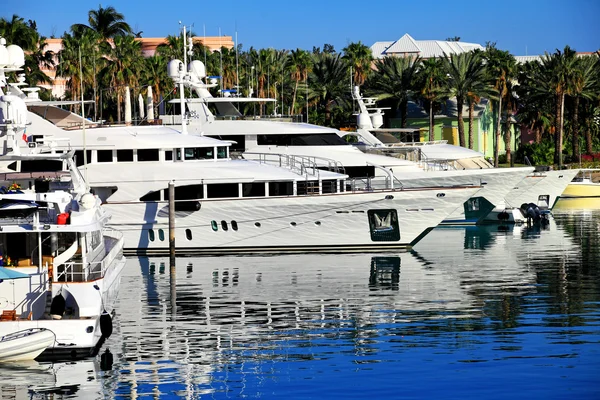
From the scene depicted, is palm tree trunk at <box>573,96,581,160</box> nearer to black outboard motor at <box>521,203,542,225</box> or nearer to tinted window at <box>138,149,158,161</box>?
black outboard motor at <box>521,203,542,225</box>

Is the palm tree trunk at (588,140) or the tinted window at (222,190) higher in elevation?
the palm tree trunk at (588,140)

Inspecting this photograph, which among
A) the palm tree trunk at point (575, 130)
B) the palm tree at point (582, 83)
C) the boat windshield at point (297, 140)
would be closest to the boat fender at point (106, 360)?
the boat windshield at point (297, 140)

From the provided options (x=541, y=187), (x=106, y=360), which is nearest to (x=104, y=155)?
(x=106, y=360)

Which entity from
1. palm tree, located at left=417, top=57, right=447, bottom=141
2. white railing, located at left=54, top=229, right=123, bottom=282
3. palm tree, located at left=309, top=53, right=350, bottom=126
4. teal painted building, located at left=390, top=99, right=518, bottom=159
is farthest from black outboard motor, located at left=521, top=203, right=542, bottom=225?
white railing, located at left=54, top=229, right=123, bottom=282

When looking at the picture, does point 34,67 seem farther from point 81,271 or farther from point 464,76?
point 81,271

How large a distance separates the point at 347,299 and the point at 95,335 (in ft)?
34.7

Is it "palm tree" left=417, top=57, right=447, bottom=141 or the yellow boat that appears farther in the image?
"palm tree" left=417, top=57, right=447, bottom=141

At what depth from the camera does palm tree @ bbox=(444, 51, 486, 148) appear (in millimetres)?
86875

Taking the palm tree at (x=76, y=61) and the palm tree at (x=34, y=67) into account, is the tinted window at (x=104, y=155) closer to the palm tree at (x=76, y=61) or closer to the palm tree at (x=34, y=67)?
the palm tree at (x=34, y=67)

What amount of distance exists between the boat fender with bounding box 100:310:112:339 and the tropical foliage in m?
53.8

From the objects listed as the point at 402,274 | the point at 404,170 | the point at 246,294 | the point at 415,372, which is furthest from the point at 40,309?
the point at 404,170

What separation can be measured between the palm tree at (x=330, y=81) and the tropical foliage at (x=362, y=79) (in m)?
0.08

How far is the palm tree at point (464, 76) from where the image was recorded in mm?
86875

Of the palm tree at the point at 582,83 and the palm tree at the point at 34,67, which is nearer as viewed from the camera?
the palm tree at the point at 34,67
